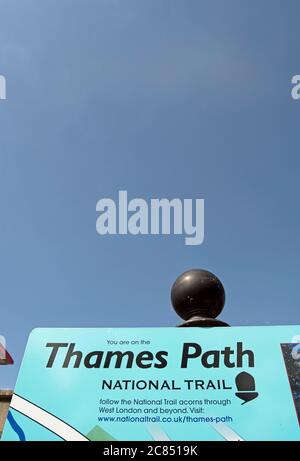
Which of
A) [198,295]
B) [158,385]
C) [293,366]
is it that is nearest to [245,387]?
[293,366]

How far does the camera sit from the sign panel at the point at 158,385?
299 centimetres

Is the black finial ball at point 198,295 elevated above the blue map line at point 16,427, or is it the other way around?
the black finial ball at point 198,295

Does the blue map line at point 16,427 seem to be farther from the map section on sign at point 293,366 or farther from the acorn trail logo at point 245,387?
the map section on sign at point 293,366

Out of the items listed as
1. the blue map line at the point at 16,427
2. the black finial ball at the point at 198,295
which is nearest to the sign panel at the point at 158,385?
the blue map line at the point at 16,427

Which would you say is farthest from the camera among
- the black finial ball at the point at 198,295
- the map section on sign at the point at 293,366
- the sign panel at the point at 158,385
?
the black finial ball at the point at 198,295

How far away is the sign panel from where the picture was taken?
9.80ft

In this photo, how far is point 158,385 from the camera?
3.23 meters

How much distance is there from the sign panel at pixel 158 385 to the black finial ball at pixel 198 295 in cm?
134

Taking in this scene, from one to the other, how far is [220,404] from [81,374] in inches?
37.2

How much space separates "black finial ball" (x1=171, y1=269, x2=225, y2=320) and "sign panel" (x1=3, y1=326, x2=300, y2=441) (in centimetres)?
134

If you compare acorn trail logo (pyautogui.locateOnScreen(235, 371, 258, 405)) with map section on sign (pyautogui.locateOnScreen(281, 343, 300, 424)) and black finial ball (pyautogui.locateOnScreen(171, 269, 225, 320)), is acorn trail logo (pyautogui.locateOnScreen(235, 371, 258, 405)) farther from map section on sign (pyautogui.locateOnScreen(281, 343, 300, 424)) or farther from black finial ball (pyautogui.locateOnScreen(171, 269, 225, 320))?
black finial ball (pyautogui.locateOnScreen(171, 269, 225, 320))

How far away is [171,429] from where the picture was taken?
2963mm
